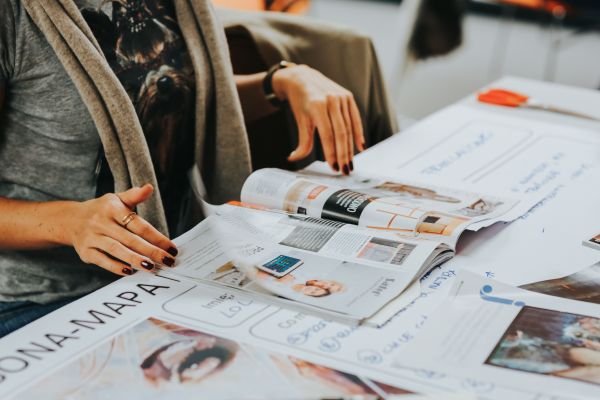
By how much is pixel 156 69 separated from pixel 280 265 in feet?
1.59

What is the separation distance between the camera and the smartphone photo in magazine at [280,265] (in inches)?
32.9

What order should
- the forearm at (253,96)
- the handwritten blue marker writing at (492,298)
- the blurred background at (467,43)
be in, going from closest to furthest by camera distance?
1. the handwritten blue marker writing at (492,298)
2. the forearm at (253,96)
3. the blurred background at (467,43)

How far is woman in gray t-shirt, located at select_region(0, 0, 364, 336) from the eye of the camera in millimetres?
1024

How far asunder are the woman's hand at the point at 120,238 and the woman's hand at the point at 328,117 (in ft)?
1.18

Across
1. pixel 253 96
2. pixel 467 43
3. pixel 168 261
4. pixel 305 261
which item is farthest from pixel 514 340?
pixel 467 43

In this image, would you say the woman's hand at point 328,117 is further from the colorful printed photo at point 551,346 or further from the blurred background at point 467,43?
the blurred background at point 467,43

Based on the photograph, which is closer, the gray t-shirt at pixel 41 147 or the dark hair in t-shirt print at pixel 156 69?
the gray t-shirt at pixel 41 147

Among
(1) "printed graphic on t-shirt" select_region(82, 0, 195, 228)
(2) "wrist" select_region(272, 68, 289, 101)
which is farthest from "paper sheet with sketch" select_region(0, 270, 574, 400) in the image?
(2) "wrist" select_region(272, 68, 289, 101)

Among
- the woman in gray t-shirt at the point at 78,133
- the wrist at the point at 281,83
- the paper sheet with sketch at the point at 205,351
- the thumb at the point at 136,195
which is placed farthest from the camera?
the wrist at the point at 281,83

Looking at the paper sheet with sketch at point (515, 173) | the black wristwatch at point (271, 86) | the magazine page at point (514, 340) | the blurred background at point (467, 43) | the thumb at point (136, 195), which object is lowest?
the blurred background at point (467, 43)

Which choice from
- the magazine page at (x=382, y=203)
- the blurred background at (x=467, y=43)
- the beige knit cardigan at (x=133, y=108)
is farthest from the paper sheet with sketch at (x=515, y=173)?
the blurred background at (x=467, y=43)

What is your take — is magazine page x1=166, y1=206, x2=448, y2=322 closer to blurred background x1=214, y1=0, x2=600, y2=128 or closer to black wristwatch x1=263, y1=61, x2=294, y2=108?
black wristwatch x1=263, y1=61, x2=294, y2=108

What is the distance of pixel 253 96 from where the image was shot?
1.47 meters

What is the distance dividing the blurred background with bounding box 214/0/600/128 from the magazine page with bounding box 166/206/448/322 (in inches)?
72.2
